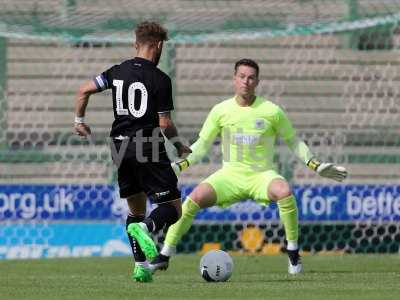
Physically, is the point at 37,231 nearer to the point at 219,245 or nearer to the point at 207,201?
the point at 219,245

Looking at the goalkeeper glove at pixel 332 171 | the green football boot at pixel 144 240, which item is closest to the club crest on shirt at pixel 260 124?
the goalkeeper glove at pixel 332 171

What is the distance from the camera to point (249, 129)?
1046 cm

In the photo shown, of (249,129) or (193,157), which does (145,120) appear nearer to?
(193,157)

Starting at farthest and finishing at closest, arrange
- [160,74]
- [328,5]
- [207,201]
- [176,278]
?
[328,5] < [207,201] < [176,278] < [160,74]

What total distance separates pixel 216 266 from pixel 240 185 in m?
1.72

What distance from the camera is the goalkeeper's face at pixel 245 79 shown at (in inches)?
397

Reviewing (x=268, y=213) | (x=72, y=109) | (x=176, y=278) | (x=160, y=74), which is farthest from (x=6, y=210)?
(x=160, y=74)

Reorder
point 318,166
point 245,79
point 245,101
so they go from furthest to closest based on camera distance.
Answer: point 245,101 < point 245,79 < point 318,166

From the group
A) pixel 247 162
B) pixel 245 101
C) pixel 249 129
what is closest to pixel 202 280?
pixel 247 162

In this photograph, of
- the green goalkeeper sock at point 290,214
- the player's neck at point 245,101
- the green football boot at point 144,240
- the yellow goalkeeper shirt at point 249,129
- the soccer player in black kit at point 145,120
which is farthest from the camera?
the player's neck at point 245,101

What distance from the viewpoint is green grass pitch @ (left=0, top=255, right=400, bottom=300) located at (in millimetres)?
7672

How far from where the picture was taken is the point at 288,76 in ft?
45.9

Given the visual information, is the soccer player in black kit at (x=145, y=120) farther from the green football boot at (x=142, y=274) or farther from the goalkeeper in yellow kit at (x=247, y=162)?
the goalkeeper in yellow kit at (x=247, y=162)

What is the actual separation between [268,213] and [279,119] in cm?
270
